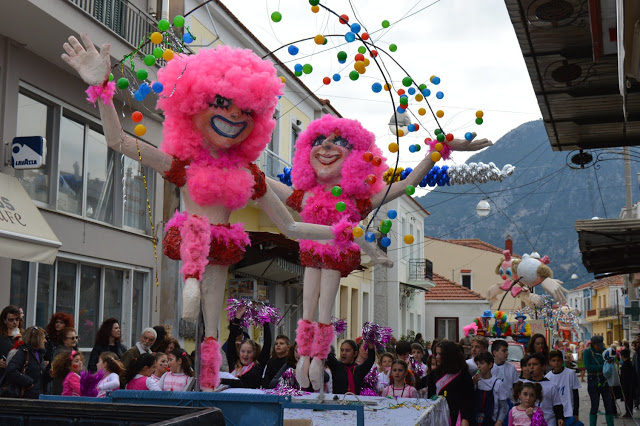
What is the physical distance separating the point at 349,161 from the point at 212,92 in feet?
4.52

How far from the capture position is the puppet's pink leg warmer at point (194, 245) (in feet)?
17.3

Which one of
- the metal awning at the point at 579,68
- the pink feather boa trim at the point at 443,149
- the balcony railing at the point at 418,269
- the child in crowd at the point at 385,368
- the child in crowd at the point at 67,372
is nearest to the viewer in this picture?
the pink feather boa trim at the point at 443,149

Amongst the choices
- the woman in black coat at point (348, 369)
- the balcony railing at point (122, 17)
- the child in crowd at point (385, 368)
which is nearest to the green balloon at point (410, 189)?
the woman in black coat at point (348, 369)

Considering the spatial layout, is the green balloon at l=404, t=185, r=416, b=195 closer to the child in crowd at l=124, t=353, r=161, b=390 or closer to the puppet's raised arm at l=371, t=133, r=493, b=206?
the puppet's raised arm at l=371, t=133, r=493, b=206

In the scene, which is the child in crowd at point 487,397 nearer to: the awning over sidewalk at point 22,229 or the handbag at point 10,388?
the handbag at point 10,388

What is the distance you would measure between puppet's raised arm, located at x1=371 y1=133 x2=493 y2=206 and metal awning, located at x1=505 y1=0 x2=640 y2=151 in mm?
1110

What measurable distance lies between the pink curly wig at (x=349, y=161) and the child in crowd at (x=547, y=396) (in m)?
2.93

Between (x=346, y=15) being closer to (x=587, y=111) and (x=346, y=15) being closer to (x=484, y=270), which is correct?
Result: (x=587, y=111)

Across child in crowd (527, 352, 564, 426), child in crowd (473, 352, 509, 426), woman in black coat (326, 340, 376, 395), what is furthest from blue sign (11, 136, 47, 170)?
child in crowd (527, 352, 564, 426)

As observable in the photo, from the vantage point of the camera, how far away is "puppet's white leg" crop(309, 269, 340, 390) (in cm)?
604

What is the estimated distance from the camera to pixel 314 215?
20.5ft

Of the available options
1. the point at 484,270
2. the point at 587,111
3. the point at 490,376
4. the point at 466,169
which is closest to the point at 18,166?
the point at 466,169

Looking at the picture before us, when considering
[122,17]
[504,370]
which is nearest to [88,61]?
[504,370]

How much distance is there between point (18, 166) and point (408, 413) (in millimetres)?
6452
